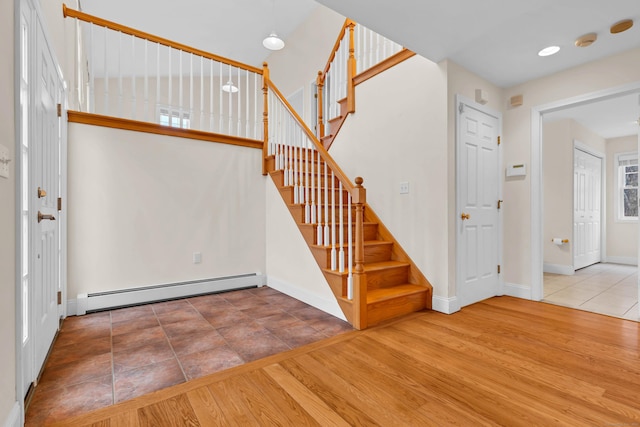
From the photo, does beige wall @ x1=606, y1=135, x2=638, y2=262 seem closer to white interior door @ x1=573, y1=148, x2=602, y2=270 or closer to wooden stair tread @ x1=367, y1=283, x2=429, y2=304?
white interior door @ x1=573, y1=148, x2=602, y2=270

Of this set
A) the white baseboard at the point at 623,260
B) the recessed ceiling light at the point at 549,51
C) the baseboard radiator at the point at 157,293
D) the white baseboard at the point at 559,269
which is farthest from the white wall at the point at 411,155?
the white baseboard at the point at 623,260

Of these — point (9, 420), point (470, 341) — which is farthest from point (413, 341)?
point (9, 420)

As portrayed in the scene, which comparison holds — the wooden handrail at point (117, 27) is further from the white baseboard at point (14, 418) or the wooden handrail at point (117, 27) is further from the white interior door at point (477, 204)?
the white baseboard at point (14, 418)

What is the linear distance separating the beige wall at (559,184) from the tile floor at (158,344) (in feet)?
14.4

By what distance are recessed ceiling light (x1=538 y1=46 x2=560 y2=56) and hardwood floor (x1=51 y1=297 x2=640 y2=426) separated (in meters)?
2.45

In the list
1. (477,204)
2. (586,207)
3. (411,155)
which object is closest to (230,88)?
(411,155)

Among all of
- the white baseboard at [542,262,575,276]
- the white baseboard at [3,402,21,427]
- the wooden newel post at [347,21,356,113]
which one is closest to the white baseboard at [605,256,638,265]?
the white baseboard at [542,262,575,276]

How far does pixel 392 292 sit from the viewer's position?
283 cm

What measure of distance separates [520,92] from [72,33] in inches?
193

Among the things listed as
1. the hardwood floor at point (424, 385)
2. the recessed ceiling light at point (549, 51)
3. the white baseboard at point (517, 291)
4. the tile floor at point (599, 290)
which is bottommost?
the tile floor at point (599, 290)

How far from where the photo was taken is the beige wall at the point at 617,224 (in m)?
5.76

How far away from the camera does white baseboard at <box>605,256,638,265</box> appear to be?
5664mm

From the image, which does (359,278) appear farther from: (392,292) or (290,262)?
(290,262)

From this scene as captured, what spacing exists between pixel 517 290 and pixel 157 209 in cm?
422
